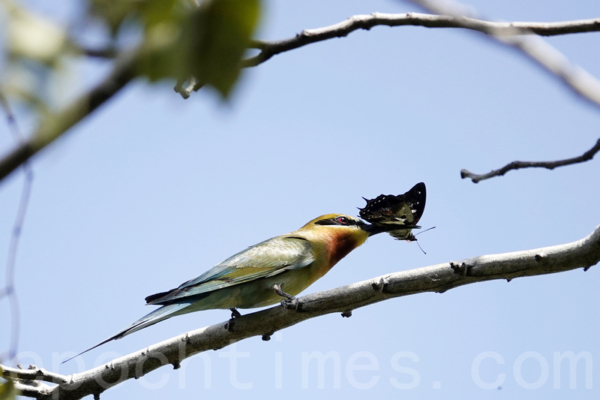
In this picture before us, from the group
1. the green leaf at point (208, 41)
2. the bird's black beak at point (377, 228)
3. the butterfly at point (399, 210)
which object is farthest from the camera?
the bird's black beak at point (377, 228)

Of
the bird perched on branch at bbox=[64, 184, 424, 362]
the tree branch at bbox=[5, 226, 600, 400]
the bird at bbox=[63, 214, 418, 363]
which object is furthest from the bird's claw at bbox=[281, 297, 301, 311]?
the bird perched on branch at bbox=[64, 184, 424, 362]

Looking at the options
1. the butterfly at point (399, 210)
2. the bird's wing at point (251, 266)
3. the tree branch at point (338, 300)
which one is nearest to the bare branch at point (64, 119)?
the tree branch at point (338, 300)

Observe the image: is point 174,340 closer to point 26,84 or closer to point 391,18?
point 391,18

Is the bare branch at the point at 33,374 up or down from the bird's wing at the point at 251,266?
down

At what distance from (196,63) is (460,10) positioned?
593mm

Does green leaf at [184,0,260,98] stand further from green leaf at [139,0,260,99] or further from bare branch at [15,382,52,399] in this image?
bare branch at [15,382,52,399]

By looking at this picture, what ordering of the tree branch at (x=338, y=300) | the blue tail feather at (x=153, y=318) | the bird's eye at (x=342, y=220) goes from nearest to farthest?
the tree branch at (x=338, y=300), the blue tail feather at (x=153, y=318), the bird's eye at (x=342, y=220)

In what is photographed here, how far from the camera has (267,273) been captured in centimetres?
445

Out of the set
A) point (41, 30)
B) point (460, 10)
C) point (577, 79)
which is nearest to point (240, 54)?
point (41, 30)

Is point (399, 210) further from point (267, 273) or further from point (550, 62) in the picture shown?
point (550, 62)

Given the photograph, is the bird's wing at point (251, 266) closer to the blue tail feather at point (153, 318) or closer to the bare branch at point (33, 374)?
the blue tail feather at point (153, 318)

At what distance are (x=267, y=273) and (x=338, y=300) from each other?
1.47 metres

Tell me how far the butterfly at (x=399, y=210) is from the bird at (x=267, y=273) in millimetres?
90

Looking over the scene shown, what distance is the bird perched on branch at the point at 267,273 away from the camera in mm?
4117
